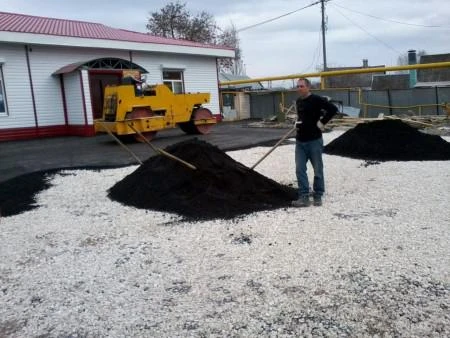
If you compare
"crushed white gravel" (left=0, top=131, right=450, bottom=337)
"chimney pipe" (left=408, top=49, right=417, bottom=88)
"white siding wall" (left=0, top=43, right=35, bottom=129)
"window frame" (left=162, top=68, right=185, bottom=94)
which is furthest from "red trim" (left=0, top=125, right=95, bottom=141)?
"chimney pipe" (left=408, top=49, right=417, bottom=88)

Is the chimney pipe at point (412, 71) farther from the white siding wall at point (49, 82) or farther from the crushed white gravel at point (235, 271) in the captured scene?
the crushed white gravel at point (235, 271)

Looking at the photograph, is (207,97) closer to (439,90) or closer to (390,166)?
(390,166)

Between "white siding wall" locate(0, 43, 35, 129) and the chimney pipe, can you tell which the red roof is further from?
the chimney pipe

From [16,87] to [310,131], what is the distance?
13.0 m

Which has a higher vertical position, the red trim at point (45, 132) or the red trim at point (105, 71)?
the red trim at point (105, 71)

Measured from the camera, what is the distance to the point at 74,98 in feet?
54.2

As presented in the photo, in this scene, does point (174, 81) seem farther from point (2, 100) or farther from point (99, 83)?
point (2, 100)

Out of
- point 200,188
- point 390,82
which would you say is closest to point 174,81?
point 200,188

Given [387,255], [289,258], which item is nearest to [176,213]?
[289,258]

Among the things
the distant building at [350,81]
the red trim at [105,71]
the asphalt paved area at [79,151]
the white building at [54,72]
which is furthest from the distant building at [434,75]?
the red trim at [105,71]

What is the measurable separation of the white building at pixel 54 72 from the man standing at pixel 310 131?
11.7 m

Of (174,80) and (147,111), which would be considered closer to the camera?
(147,111)

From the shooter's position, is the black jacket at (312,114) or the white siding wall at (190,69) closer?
the black jacket at (312,114)

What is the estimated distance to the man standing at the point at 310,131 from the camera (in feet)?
19.9
